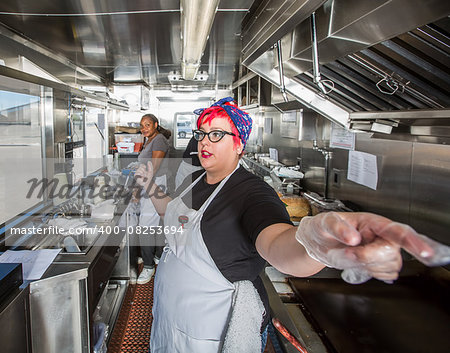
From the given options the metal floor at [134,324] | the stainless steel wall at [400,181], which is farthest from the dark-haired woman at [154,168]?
the stainless steel wall at [400,181]

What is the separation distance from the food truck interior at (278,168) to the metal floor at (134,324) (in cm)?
1

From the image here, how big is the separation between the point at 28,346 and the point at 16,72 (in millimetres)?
Answer: 1387

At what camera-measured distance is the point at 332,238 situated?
554mm

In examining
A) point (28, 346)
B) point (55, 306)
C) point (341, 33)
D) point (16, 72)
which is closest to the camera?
point (341, 33)

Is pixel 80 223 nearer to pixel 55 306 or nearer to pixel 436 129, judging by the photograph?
pixel 55 306

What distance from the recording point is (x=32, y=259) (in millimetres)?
1632

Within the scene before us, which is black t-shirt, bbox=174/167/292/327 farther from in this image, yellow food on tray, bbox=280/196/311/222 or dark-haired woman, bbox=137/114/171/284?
dark-haired woman, bbox=137/114/171/284

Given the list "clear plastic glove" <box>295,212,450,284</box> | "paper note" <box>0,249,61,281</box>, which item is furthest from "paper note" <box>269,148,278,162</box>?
"clear plastic glove" <box>295,212,450,284</box>

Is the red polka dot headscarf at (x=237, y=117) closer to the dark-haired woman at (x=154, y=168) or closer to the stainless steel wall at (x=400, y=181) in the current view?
the stainless steel wall at (x=400, y=181)

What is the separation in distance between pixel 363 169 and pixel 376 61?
1.05 meters

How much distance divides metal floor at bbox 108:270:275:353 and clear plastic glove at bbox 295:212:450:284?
1.54 m

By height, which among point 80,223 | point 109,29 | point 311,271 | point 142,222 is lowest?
point 142,222

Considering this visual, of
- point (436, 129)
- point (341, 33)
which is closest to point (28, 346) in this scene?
point (341, 33)

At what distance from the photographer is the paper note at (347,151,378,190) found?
2184mm
